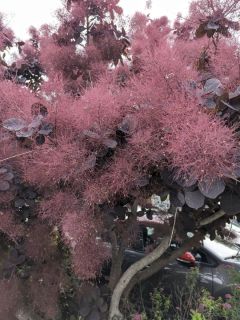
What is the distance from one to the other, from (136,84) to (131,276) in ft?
4.86

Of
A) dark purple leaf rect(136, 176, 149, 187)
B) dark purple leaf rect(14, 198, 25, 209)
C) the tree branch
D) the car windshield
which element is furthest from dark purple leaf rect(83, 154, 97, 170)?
the car windshield

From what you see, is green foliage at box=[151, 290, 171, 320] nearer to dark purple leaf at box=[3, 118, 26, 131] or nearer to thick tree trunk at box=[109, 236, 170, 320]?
thick tree trunk at box=[109, 236, 170, 320]

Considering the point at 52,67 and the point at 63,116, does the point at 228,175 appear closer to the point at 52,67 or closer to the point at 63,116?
the point at 63,116

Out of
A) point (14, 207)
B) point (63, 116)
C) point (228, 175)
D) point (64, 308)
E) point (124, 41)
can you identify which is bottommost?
point (64, 308)

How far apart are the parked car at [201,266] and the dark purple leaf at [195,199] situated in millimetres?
2035

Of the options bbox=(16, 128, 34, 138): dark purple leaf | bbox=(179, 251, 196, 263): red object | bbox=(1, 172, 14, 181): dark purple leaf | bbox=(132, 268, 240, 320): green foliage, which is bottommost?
bbox=(132, 268, 240, 320): green foliage

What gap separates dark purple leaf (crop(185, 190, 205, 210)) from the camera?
188 cm

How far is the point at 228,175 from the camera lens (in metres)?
1.83

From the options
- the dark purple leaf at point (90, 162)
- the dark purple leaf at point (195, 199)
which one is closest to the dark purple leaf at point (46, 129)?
the dark purple leaf at point (90, 162)

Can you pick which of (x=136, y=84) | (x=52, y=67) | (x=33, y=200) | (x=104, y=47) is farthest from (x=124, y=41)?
(x=33, y=200)

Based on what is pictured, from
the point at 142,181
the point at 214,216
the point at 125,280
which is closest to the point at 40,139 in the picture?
the point at 142,181

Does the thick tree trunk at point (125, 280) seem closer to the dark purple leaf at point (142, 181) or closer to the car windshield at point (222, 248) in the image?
the dark purple leaf at point (142, 181)

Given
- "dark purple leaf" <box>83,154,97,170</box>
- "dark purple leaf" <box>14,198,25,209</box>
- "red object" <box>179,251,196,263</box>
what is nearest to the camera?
"dark purple leaf" <box>83,154,97,170</box>

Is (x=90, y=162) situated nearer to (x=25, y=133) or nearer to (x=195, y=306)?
(x=25, y=133)
